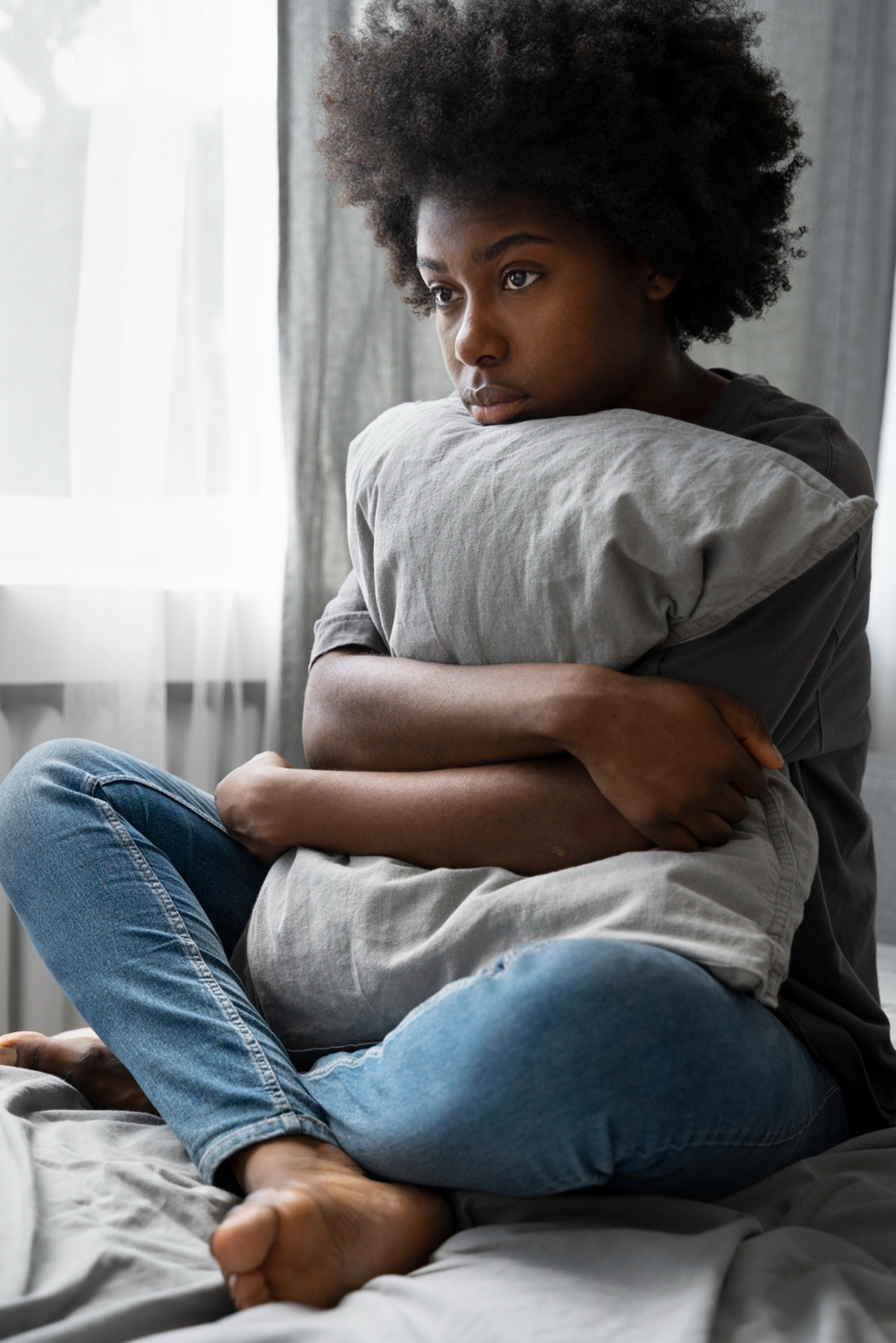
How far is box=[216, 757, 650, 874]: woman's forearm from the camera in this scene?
0.83 metres

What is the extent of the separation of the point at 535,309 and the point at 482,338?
5 centimetres

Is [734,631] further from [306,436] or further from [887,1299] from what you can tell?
[306,436]

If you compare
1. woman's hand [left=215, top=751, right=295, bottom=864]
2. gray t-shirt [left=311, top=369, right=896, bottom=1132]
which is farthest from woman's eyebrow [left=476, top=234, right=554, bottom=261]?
woman's hand [left=215, top=751, right=295, bottom=864]

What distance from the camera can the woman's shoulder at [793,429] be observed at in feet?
2.97

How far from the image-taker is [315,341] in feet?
5.93

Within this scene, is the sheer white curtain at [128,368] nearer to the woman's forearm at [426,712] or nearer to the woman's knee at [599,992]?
the woman's forearm at [426,712]

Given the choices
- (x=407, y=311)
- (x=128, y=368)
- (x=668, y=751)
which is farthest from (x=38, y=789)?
(x=407, y=311)

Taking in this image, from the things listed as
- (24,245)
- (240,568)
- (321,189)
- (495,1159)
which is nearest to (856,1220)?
(495,1159)

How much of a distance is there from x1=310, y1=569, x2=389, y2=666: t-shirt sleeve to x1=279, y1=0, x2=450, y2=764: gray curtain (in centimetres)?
72

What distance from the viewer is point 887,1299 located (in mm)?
643

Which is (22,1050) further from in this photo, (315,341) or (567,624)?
(315,341)

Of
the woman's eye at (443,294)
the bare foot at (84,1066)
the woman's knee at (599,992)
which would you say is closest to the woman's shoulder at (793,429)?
the woman's eye at (443,294)

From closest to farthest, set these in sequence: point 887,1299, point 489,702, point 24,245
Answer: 1. point 887,1299
2. point 489,702
3. point 24,245

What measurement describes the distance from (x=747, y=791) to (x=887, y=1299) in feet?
1.05
